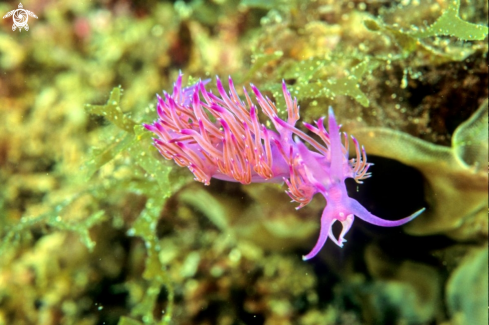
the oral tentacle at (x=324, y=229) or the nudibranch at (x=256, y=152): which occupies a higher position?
the nudibranch at (x=256, y=152)

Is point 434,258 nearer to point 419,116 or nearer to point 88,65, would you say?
point 419,116

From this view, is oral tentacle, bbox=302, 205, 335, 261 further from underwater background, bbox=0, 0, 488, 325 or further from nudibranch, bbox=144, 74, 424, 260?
underwater background, bbox=0, 0, 488, 325

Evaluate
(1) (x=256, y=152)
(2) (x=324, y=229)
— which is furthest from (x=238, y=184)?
(2) (x=324, y=229)

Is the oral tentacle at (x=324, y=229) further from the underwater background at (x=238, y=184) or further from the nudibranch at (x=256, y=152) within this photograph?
the underwater background at (x=238, y=184)

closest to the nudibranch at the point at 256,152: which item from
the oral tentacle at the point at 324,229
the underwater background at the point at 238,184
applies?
the oral tentacle at the point at 324,229

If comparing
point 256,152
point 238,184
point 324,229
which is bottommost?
point 238,184

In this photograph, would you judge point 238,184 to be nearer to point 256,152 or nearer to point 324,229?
point 256,152
